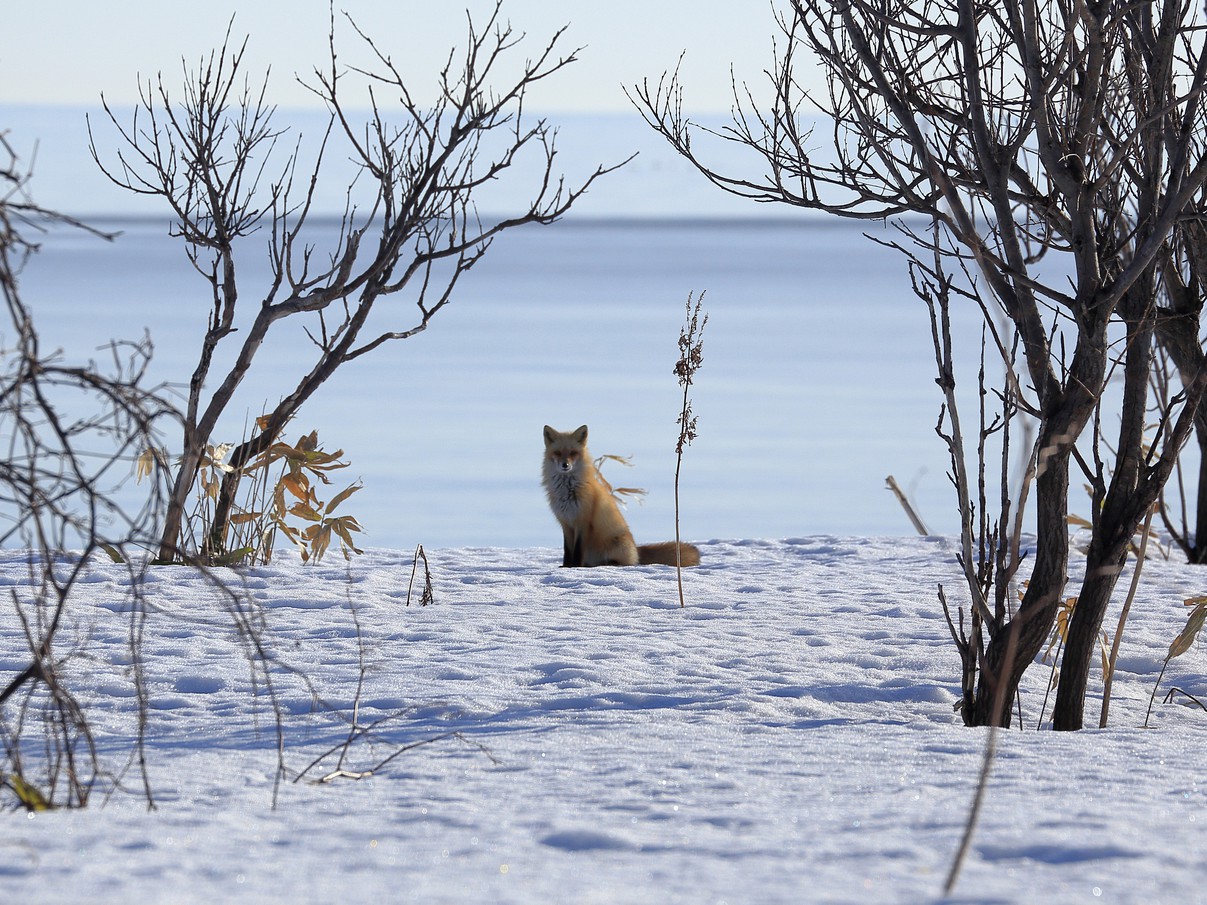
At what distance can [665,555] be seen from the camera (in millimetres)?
9641

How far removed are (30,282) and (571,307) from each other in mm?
20349

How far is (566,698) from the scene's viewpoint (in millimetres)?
5453

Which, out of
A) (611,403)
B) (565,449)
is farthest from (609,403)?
(565,449)

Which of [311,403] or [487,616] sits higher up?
[311,403]

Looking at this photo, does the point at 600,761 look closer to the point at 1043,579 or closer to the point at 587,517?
the point at 1043,579

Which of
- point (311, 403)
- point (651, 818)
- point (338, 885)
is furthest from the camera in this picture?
point (311, 403)

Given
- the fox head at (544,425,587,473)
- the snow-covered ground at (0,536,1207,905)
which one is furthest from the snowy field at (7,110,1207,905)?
the fox head at (544,425,587,473)

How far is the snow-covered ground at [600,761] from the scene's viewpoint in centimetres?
310

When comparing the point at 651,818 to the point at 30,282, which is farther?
the point at 30,282

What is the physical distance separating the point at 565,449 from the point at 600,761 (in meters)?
5.75

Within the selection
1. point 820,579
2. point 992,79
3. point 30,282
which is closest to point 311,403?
point 820,579

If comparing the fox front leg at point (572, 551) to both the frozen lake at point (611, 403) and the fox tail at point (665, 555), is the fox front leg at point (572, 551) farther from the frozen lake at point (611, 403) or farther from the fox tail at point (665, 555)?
the frozen lake at point (611, 403)

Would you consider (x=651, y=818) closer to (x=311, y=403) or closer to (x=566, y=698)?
(x=566, y=698)

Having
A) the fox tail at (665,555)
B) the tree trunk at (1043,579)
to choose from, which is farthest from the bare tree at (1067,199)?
the fox tail at (665,555)
